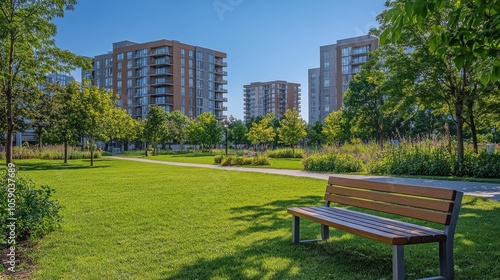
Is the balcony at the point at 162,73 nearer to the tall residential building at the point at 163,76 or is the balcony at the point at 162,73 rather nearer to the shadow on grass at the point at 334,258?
the tall residential building at the point at 163,76

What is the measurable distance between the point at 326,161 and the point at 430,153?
188 inches

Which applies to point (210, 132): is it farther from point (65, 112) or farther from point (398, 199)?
point (398, 199)

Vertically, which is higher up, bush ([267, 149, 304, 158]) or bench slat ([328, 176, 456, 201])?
bench slat ([328, 176, 456, 201])

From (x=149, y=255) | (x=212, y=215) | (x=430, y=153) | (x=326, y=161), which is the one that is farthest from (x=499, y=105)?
(x=149, y=255)

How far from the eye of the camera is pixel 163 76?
8594 cm

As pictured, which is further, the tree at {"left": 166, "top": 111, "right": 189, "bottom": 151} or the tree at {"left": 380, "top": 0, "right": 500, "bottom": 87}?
the tree at {"left": 166, "top": 111, "right": 189, "bottom": 151}

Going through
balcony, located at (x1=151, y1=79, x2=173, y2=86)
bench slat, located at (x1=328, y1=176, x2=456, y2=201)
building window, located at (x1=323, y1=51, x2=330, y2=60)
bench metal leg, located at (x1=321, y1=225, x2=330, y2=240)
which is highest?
building window, located at (x1=323, y1=51, x2=330, y2=60)

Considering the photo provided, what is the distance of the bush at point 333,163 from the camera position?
18188mm

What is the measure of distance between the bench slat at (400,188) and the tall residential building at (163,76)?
3254 inches

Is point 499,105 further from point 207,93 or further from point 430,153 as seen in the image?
point 207,93

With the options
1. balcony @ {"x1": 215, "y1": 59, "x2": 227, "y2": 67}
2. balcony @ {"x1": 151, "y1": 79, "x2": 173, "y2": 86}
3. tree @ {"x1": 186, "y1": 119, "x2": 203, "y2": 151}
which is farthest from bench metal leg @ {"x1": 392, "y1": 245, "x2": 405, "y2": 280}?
balcony @ {"x1": 215, "y1": 59, "x2": 227, "y2": 67}

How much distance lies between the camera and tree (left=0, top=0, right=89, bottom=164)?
23.9 feet

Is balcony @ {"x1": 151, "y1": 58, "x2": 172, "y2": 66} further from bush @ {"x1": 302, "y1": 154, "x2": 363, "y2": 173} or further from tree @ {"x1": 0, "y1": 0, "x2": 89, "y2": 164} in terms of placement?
tree @ {"x1": 0, "y1": 0, "x2": 89, "y2": 164}

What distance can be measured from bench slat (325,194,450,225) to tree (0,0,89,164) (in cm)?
Result: 609
